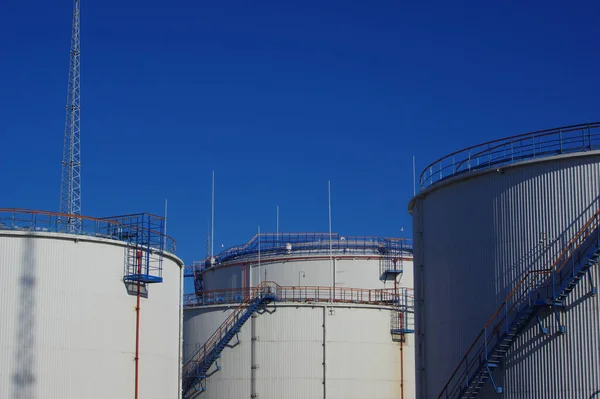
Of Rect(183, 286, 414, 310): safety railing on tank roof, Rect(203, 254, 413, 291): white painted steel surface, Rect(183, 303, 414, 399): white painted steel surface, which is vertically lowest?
Rect(183, 303, 414, 399): white painted steel surface

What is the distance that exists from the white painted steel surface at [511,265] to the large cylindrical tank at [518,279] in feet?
0.10

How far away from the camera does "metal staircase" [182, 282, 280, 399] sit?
49.3m

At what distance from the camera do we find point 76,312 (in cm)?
3369

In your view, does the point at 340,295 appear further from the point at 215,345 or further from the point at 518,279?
the point at 518,279

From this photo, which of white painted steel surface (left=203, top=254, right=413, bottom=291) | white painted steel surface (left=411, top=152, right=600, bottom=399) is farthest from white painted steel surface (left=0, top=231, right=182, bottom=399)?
white painted steel surface (left=203, top=254, right=413, bottom=291)

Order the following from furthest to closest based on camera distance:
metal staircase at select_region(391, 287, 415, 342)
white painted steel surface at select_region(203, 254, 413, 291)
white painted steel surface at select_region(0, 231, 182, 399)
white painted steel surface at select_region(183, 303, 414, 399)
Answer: white painted steel surface at select_region(203, 254, 413, 291), metal staircase at select_region(391, 287, 415, 342), white painted steel surface at select_region(183, 303, 414, 399), white painted steel surface at select_region(0, 231, 182, 399)

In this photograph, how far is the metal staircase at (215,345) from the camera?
49281 millimetres

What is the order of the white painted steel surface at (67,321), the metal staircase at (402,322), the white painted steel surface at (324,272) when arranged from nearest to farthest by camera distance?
the white painted steel surface at (67,321)
the metal staircase at (402,322)
the white painted steel surface at (324,272)

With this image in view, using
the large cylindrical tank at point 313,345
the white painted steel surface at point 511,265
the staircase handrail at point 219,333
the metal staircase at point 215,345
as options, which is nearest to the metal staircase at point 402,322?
the large cylindrical tank at point 313,345

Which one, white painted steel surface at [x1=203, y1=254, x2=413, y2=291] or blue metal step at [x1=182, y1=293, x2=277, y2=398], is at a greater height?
white painted steel surface at [x1=203, y1=254, x2=413, y2=291]

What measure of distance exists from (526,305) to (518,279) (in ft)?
2.96

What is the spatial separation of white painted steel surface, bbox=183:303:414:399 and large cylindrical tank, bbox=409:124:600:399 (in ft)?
55.0

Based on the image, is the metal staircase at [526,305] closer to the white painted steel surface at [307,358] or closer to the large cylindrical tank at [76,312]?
the large cylindrical tank at [76,312]

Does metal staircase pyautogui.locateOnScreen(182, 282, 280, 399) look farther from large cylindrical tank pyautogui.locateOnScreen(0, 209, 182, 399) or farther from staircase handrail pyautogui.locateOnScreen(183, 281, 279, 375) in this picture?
large cylindrical tank pyautogui.locateOnScreen(0, 209, 182, 399)
